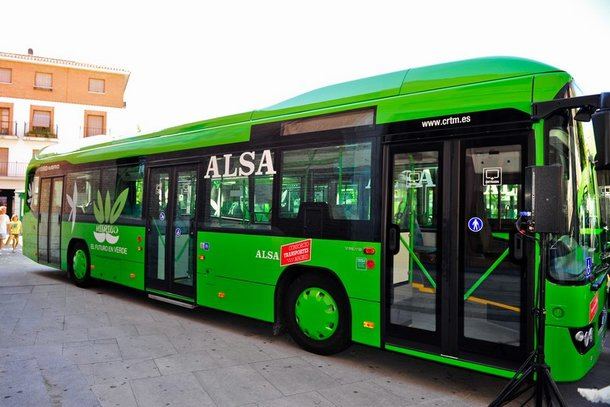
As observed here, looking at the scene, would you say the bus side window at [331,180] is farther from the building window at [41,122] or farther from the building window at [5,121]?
the building window at [5,121]

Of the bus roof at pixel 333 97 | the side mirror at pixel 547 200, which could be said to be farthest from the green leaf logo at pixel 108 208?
the side mirror at pixel 547 200

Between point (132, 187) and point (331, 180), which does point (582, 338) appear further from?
point (132, 187)

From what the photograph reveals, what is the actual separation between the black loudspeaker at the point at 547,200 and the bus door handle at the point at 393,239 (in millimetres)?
1380

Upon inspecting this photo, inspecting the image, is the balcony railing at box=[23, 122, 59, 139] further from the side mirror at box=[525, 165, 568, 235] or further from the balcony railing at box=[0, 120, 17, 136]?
the side mirror at box=[525, 165, 568, 235]

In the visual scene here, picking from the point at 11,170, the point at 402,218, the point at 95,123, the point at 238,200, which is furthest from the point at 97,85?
the point at 402,218

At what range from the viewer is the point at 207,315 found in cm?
746

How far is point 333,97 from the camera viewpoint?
5.47 metres

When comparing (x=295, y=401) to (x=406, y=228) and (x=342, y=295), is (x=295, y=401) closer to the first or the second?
(x=342, y=295)

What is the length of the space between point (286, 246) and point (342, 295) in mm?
933

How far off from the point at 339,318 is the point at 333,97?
8.22 feet

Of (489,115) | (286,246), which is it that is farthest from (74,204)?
(489,115)

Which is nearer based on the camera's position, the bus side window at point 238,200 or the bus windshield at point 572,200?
the bus windshield at point 572,200

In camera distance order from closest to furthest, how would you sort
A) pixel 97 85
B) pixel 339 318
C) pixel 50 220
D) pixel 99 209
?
pixel 339 318 → pixel 99 209 → pixel 50 220 → pixel 97 85

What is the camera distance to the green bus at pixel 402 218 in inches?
154
